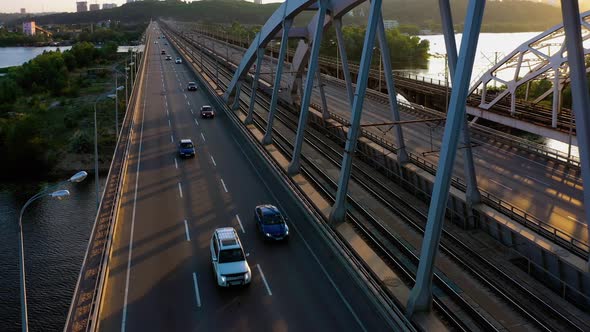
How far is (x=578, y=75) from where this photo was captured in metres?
16.8

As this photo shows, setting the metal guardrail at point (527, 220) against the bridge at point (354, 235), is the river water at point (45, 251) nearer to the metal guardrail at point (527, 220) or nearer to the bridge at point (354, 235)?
the bridge at point (354, 235)

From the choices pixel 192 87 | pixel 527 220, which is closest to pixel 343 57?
pixel 527 220

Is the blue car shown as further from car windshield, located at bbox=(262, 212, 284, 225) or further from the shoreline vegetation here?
the shoreline vegetation

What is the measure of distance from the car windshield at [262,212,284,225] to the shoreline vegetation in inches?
1535

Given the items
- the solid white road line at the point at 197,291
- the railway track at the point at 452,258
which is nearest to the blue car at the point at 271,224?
the railway track at the point at 452,258

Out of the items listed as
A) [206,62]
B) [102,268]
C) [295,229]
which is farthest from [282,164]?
[206,62]

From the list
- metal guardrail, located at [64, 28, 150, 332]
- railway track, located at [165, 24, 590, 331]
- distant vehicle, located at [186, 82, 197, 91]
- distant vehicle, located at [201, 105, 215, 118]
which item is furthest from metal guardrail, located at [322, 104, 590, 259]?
distant vehicle, located at [186, 82, 197, 91]

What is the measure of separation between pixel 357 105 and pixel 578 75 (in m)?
10.1

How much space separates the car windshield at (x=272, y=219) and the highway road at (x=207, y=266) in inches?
36.2

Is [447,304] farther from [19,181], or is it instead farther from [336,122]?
[19,181]

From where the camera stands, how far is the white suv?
20.0m

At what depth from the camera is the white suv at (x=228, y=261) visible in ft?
65.6

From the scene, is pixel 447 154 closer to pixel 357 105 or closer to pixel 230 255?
pixel 357 105

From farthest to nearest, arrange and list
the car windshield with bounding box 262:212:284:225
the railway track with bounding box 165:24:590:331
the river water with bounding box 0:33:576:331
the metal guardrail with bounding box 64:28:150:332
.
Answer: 1. the river water with bounding box 0:33:576:331
2. the car windshield with bounding box 262:212:284:225
3. the railway track with bounding box 165:24:590:331
4. the metal guardrail with bounding box 64:28:150:332
